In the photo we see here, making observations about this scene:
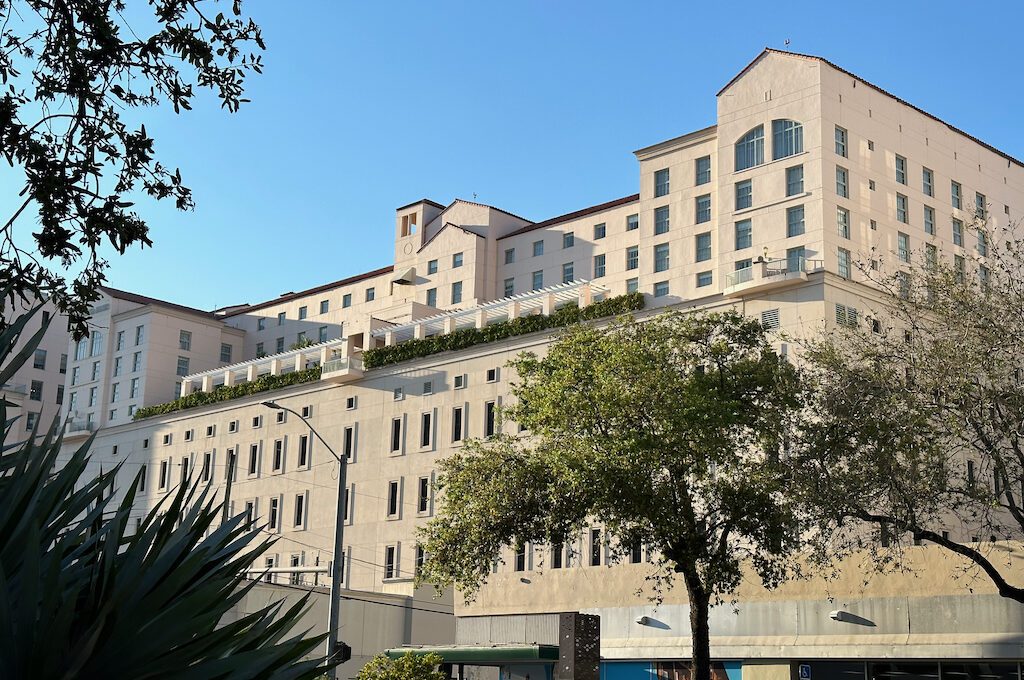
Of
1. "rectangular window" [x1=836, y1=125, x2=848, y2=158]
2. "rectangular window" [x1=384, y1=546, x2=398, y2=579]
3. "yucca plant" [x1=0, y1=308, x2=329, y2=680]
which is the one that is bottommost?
"yucca plant" [x1=0, y1=308, x2=329, y2=680]

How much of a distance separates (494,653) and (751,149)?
36.3m

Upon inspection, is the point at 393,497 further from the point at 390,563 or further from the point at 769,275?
the point at 769,275

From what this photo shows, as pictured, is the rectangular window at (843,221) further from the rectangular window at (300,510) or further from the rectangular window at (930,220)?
the rectangular window at (300,510)

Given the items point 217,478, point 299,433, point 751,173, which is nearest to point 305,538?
point 299,433

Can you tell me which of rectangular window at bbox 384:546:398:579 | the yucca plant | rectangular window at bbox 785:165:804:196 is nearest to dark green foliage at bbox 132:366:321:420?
rectangular window at bbox 384:546:398:579

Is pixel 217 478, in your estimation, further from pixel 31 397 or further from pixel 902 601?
pixel 902 601

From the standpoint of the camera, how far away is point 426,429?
7594 centimetres

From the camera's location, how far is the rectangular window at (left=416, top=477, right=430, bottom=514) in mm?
73938

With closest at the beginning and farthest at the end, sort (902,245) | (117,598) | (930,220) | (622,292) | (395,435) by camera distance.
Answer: (117,598) < (902,245) < (930,220) < (622,292) < (395,435)

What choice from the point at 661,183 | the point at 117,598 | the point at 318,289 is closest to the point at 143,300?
the point at 318,289

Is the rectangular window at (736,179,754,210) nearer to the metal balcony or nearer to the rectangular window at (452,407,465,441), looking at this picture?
the metal balcony

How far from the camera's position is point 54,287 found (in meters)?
14.1

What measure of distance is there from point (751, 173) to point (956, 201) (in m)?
11.9

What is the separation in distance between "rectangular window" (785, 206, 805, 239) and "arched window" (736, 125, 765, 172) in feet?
11.8
